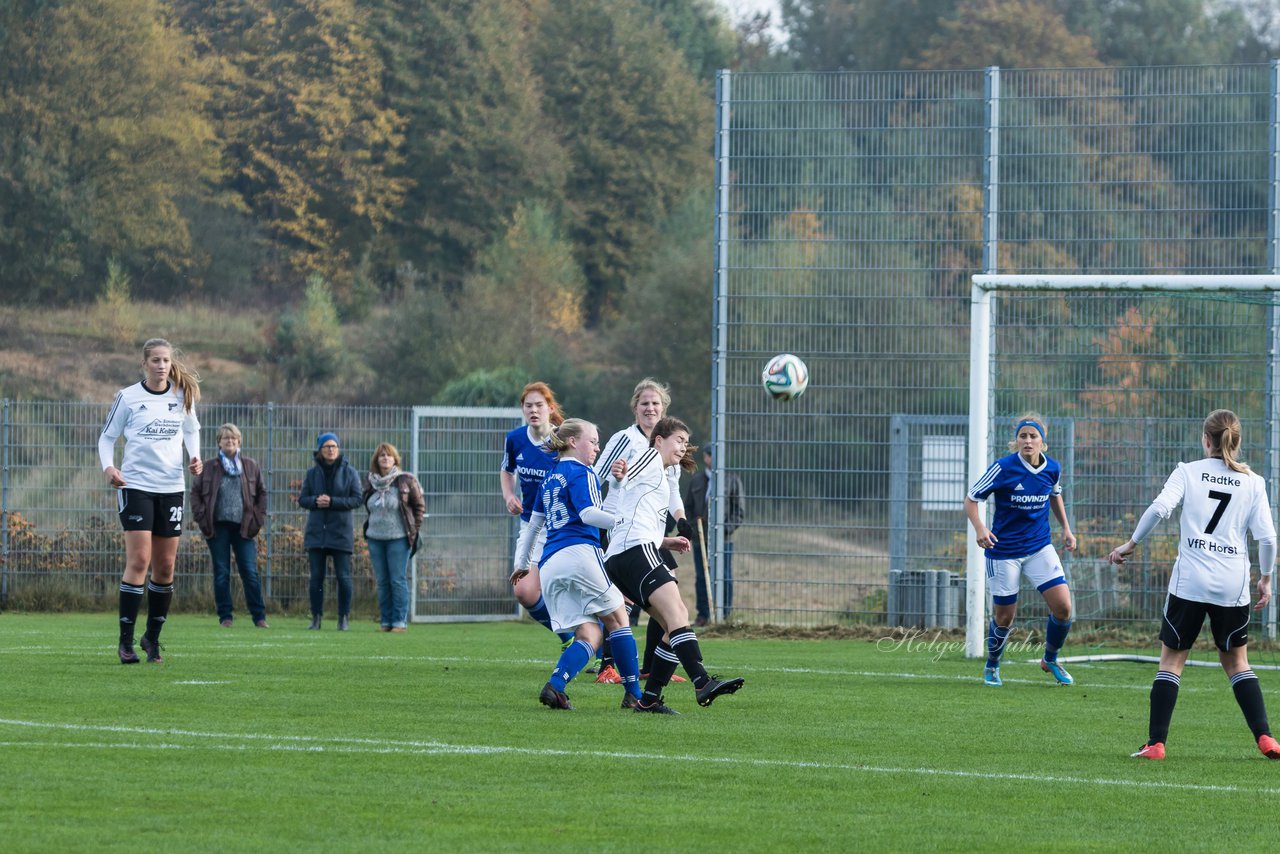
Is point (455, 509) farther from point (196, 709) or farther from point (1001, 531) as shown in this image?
point (196, 709)

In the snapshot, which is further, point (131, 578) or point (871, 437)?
point (871, 437)

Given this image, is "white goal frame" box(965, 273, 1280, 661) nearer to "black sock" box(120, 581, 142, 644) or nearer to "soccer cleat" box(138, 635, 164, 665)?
"soccer cleat" box(138, 635, 164, 665)

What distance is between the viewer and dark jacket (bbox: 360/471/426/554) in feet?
61.3

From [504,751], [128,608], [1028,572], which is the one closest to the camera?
[504,751]

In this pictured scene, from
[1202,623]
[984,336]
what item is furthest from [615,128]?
[1202,623]

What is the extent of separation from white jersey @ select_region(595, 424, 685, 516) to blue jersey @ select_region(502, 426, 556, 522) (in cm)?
116

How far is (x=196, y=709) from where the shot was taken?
31.4ft

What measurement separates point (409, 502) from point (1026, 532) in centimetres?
778

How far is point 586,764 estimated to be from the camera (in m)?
7.79

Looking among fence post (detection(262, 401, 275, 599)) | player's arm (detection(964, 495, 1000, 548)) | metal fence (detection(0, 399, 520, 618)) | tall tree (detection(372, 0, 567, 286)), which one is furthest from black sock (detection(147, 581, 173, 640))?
tall tree (detection(372, 0, 567, 286))

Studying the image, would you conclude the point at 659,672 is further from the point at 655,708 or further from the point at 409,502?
the point at 409,502

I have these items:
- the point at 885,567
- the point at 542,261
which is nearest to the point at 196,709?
the point at 885,567

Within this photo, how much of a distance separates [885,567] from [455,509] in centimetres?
522

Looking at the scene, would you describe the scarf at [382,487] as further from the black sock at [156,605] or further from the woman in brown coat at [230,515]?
the black sock at [156,605]
